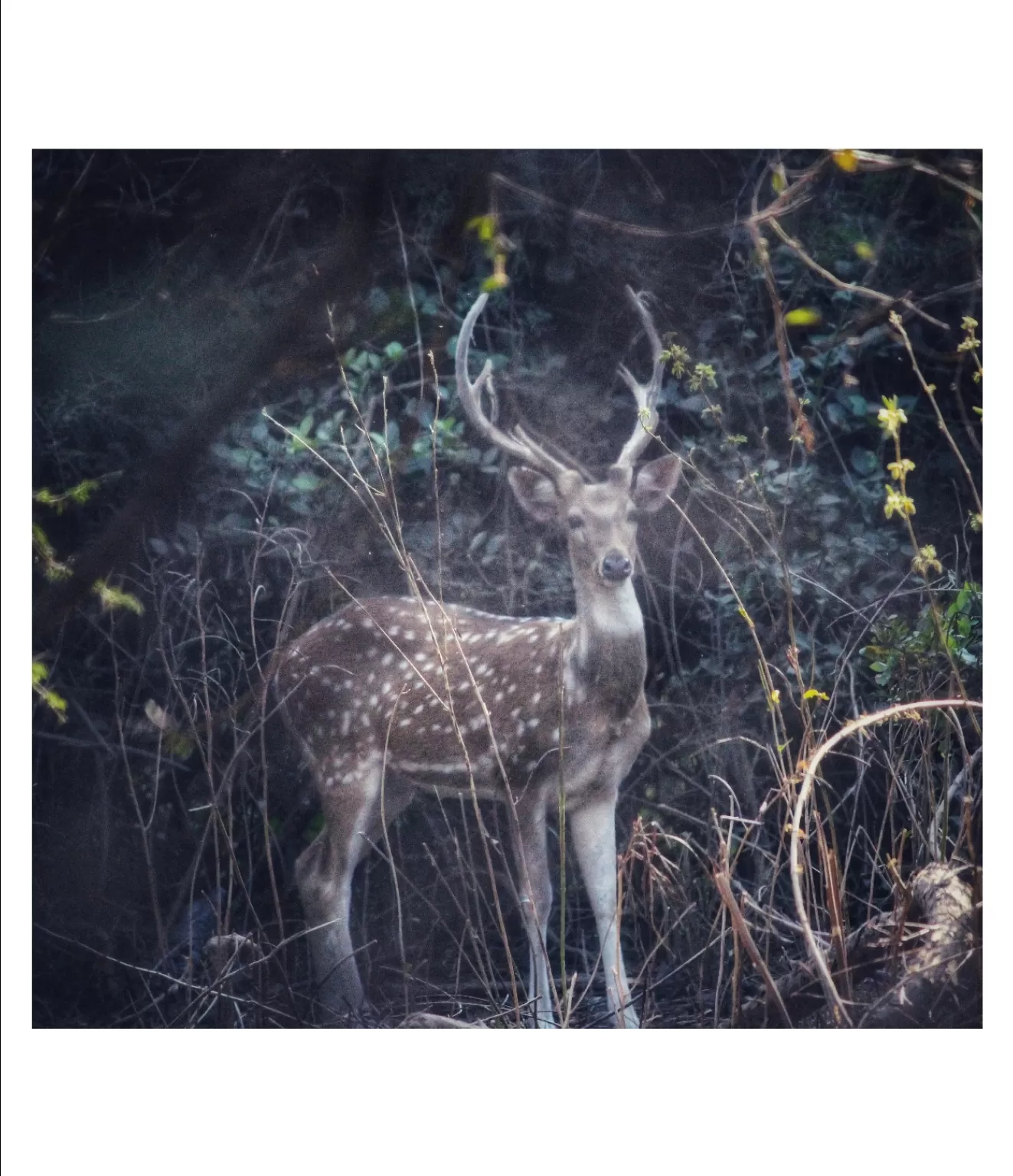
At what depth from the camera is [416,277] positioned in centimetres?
328

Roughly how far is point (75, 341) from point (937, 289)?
2.34 m

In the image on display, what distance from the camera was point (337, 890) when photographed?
10.6 ft

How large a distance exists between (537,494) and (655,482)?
0.32 metres

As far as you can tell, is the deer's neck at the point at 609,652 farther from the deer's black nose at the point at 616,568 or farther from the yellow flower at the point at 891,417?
the yellow flower at the point at 891,417

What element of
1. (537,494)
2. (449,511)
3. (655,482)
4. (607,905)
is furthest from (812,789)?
(449,511)

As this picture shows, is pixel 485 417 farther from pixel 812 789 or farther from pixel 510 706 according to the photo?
pixel 812 789

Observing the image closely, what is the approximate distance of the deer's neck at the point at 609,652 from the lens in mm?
3213

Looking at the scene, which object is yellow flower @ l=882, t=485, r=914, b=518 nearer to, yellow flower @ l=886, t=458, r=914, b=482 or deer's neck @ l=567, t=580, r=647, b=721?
yellow flower @ l=886, t=458, r=914, b=482

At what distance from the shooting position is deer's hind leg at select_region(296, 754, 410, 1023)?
3.23m

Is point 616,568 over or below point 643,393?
below

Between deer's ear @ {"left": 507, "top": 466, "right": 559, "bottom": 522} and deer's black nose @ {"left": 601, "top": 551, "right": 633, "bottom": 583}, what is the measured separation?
0.19 metres

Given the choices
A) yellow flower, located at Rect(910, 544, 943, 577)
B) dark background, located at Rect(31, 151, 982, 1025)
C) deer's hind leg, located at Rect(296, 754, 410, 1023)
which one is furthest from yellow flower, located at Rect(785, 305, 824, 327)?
deer's hind leg, located at Rect(296, 754, 410, 1023)

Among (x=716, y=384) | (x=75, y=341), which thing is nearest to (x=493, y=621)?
(x=716, y=384)

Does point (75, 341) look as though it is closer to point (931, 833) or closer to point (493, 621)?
point (493, 621)
